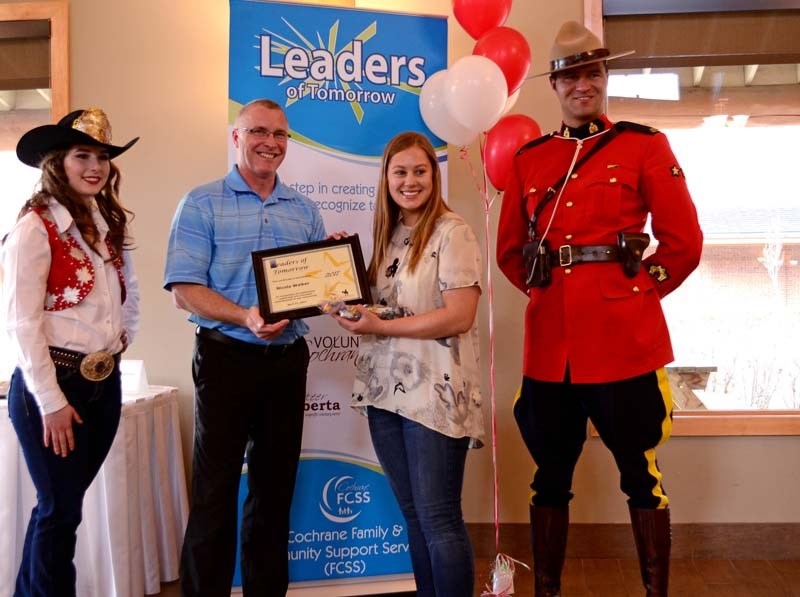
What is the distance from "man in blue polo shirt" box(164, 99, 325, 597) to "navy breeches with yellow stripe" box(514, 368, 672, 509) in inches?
28.8

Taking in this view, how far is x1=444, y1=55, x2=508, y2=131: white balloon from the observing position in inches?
100

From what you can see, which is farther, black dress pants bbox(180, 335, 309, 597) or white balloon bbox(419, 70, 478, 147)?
white balloon bbox(419, 70, 478, 147)

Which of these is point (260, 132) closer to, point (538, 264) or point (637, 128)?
point (538, 264)

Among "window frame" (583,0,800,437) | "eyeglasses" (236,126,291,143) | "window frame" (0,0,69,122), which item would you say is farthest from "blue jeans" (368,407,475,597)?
"window frame" (0,0,69,122)

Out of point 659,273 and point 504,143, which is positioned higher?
point 504,143

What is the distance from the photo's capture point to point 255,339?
2.23 m

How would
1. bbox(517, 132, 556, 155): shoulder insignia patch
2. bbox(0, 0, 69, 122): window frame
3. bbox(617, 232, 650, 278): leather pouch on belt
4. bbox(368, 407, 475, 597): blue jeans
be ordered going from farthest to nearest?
bbox(0, 0, 69, 122): window frame < bbox(517, 132, 556, 155): shoulder insignia patch < bbox(617, 232, 650, 278): leather pouch on belt < bbox(368, 407, 475, 597): blue jeans

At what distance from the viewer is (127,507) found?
8.52 ft

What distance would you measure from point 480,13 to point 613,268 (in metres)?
1.24

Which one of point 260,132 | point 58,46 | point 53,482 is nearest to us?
point 53,482

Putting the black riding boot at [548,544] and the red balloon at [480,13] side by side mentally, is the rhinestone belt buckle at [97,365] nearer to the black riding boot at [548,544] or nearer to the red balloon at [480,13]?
the black riding boot at [548,544]

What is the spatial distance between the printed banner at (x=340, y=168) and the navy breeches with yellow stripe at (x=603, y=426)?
29.2 inches

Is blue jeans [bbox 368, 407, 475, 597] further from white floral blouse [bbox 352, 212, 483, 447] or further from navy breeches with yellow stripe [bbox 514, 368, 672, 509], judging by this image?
navy breeches with yellow stripe [bbox 514, 368, 672, 509]

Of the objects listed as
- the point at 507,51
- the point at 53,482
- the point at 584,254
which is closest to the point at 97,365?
the point at 53,482
